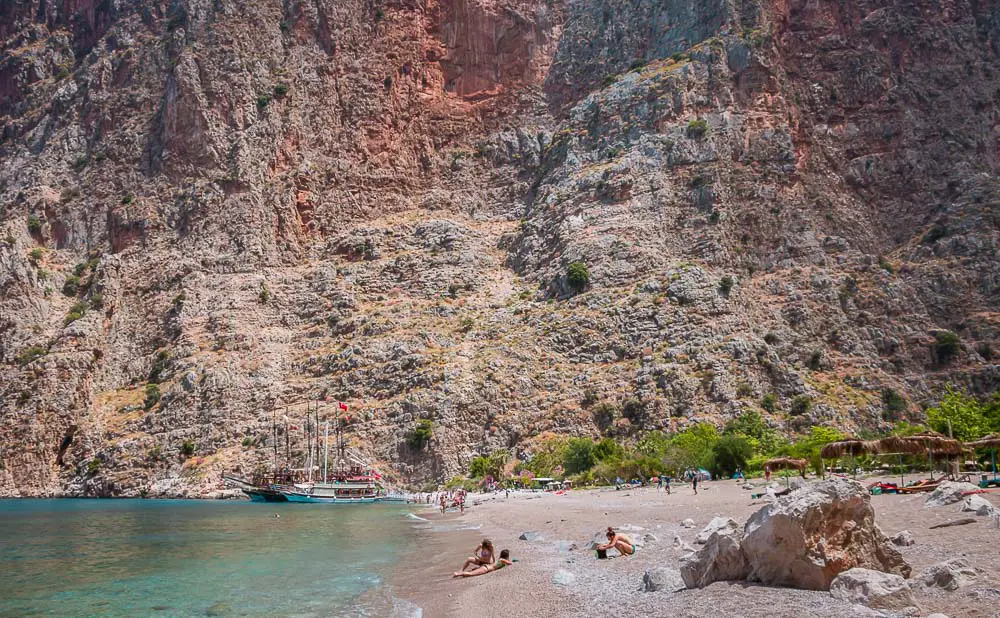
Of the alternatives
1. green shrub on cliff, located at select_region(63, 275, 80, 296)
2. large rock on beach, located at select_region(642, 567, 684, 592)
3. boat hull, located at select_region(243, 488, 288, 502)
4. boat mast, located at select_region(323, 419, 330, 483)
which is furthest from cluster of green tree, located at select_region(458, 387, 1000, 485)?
green shrub on cliff, located at select_region(63, 275, 80, 296)

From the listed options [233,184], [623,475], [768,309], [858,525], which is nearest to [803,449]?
[623,475]

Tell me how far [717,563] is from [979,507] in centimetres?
910

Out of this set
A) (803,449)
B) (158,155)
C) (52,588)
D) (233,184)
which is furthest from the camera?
(158,155)

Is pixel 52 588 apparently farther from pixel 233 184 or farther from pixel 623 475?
pixel 233 184

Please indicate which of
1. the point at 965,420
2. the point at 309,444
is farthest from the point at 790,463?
the point at 309,444

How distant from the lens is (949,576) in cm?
958

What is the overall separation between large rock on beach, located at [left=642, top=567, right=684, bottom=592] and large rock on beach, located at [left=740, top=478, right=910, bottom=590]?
6.84 ft

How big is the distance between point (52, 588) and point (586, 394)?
2082 inches

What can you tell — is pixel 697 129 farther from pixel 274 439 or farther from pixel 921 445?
pixel 921 445

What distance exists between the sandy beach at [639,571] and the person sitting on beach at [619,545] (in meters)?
0.31

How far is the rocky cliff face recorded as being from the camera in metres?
72.3

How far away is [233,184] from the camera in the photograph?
95.3 m

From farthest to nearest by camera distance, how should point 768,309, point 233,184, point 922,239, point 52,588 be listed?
point 233,184
point 922,239
point 768,309
point 52,588

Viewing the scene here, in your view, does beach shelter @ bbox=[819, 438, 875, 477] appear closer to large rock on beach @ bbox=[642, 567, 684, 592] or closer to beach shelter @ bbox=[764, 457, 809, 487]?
beach shelter @ bbox=[764, 457, 809, 487]
